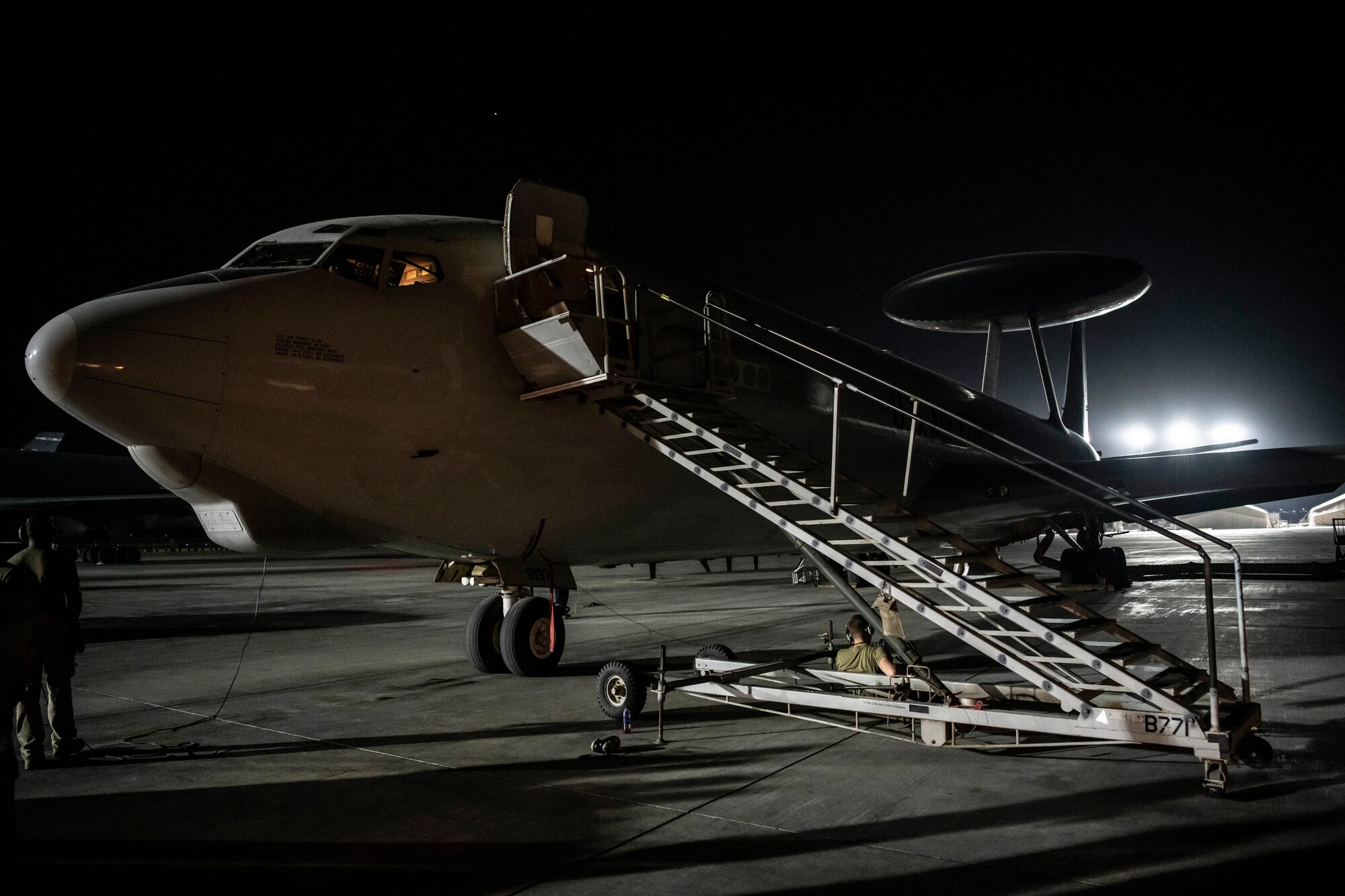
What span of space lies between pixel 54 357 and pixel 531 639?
227 inches

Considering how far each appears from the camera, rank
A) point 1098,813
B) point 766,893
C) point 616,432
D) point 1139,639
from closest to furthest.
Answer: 1. point 766,893
2. point 1098,813
3. point 1139,639
4. point 616,432

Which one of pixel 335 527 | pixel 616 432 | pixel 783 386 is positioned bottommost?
pixel 335 527

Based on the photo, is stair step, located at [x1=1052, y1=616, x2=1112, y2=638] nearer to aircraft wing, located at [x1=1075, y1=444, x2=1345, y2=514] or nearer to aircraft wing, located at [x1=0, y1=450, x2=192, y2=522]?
aircraft wing, located at [x1=1075, y1=444, x2=1345, y2=514]

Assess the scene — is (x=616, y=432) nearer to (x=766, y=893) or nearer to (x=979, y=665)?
(x=766, y=893)

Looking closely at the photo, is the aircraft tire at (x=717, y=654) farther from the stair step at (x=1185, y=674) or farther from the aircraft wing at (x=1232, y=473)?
the aircraft wing at (x=1232, y=473)

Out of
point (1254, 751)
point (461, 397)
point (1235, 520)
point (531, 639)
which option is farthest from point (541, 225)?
point (1235, 520)

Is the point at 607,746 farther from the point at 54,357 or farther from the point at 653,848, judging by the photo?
the point at 54,357

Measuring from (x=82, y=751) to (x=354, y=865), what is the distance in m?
3.78

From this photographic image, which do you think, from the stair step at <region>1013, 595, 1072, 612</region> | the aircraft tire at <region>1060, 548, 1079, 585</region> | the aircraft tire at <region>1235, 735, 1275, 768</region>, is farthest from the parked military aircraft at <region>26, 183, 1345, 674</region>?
the aircraft tire at <region>1060, 548, 1079, 585</region>

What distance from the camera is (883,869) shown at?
3.98 meters

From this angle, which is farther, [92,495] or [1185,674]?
[92,495]

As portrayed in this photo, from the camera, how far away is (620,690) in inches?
291

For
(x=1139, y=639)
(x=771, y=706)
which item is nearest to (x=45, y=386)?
(x=771, y=706)

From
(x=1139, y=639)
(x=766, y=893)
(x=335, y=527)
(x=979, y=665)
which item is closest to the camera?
(x=766, y=893)
